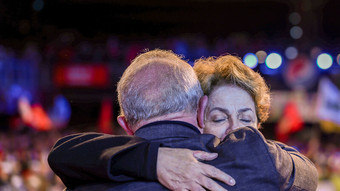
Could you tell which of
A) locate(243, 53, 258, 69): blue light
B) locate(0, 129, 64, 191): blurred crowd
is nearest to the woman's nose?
locate(0, 129, 64, 191): blurred crowd

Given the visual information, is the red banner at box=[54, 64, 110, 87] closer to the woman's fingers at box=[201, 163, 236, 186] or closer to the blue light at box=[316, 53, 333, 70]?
the blue light at box=[316, 53, 333, 70]

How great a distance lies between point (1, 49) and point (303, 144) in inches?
373

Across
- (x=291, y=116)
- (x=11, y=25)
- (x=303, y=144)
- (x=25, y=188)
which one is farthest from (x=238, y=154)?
(x=11, y=25)

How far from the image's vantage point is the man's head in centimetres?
141

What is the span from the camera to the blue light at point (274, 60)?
11.7m

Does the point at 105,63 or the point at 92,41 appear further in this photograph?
the point at 92,41

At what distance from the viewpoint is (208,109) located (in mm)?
1976

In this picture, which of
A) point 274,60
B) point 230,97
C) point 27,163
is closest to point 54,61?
point 27,163

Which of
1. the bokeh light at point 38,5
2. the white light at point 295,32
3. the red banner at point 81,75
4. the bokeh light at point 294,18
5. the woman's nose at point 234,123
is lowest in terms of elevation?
the red banner at point 81,75

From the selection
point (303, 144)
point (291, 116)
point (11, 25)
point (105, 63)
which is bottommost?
point (303, 144)

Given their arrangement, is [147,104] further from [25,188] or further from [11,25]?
[11,25]

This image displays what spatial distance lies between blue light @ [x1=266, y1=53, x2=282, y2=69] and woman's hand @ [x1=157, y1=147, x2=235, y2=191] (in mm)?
10729

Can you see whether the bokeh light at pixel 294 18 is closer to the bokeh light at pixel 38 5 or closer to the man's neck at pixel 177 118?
the bokeh light at pixel 38 5

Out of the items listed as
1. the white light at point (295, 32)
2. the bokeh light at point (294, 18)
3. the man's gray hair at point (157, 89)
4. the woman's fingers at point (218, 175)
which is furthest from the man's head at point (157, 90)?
the white light at point (295, 32)
